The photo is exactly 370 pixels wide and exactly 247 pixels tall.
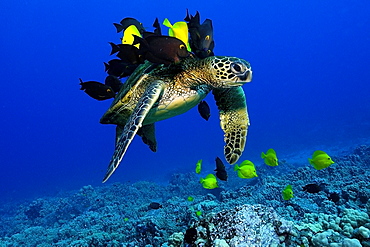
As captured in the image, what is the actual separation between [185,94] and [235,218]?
2.15m

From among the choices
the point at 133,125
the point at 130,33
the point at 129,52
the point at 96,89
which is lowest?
the point at 133,125

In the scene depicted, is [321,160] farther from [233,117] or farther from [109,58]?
[109,58]

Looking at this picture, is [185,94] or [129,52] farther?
[185,94]

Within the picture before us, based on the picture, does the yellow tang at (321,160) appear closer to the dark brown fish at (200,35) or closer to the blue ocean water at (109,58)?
the dark brown fish at (200,35)

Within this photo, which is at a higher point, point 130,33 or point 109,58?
point 109,58

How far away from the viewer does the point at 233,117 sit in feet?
14.1

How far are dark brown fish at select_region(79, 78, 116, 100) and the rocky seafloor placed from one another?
257 centimetres

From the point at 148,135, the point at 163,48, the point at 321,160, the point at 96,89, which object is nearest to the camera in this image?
the point at 163,48

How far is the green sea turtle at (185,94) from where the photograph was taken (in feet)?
10.4

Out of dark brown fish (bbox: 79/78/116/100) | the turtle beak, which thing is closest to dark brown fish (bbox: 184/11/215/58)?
the turtle beak

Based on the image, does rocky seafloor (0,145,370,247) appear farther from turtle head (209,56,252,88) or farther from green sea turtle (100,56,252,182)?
turtle head (209,56,252,88)

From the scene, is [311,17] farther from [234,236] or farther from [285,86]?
[234,236]

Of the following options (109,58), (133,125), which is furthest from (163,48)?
(109,58)

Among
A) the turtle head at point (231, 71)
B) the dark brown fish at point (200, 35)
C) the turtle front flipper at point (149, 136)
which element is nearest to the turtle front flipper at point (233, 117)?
the dark brown fish at point (200, 35)
